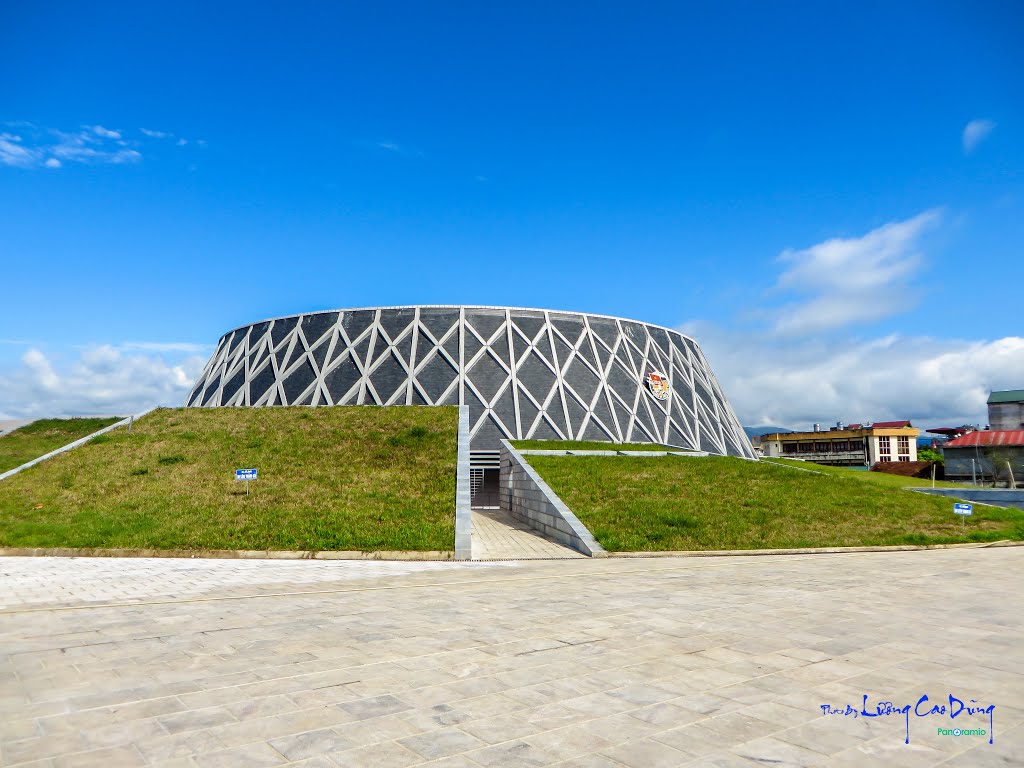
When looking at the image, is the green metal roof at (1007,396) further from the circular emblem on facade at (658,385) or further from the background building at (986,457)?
the circular emblem on facade at (658,385)

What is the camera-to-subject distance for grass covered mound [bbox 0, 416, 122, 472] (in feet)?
80.4

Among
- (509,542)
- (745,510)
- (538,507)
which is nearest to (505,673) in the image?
(509,542)

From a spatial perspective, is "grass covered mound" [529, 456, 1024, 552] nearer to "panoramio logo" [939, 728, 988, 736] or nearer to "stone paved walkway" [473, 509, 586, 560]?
"stone paved walkway" [473, 509, 586, 560]

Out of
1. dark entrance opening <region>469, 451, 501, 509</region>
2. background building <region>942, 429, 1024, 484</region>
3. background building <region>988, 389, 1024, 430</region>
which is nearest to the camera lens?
dark entrance opening <region>469, 451, 501, 509</region>

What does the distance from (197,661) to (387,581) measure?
5.59 m

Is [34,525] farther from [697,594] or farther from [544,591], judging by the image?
[697,594]

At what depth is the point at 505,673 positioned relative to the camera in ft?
20.1

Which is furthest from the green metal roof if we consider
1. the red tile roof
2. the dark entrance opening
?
the dark entrance opening

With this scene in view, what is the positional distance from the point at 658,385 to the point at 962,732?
1472 inches

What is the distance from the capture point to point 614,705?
527cm

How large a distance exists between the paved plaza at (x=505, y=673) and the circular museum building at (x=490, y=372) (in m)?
23.4

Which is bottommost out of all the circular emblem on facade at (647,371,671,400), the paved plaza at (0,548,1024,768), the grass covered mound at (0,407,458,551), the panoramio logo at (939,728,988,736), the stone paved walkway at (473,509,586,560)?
the stone paved walkway at (473,509,586,560)

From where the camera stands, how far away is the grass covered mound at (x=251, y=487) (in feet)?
53.0

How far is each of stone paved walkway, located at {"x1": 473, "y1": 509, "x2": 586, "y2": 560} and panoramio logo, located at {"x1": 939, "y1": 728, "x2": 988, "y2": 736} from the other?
38.4 ft
